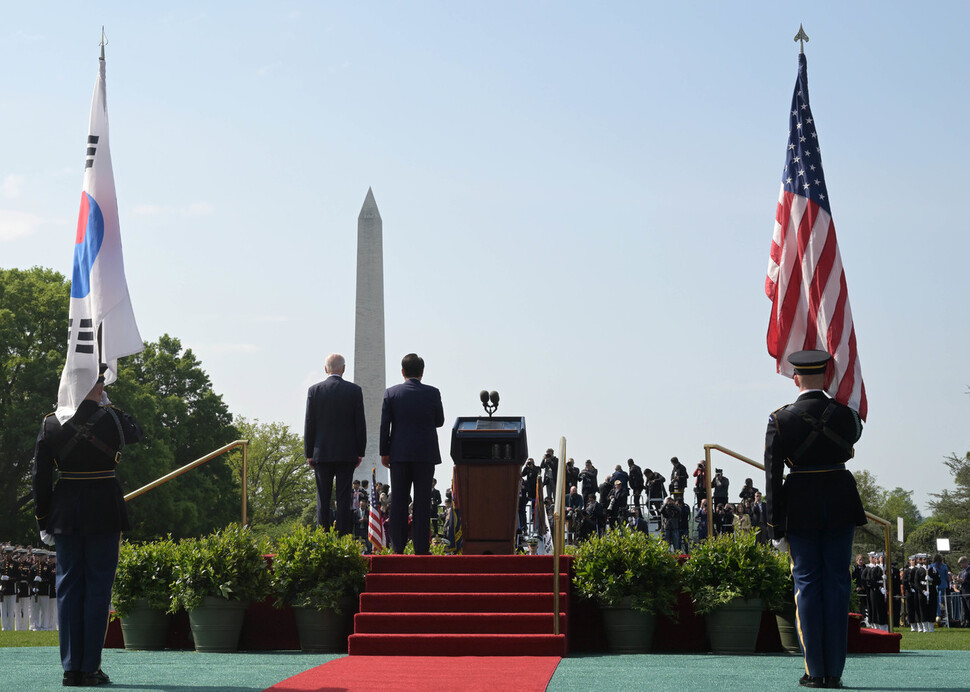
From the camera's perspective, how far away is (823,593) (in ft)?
21.9

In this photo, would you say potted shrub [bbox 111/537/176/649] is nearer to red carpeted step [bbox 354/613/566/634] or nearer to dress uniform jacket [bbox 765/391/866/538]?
red carpeted step [bbox 354/613/566/634]

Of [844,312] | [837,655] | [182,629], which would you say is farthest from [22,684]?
[844,312]

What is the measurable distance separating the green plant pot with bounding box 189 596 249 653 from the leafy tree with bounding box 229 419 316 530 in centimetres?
5375

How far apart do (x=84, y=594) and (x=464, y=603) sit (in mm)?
3170

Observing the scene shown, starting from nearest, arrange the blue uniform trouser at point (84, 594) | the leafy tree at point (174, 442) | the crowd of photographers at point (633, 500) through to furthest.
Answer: the blue uniform trouser at point (84, 594) → the crowd of photographers at point (633, 500) → the leafy tree at point (174, 442)

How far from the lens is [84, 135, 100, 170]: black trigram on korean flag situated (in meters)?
8.40

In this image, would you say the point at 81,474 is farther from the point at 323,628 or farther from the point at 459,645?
the point at 323,628

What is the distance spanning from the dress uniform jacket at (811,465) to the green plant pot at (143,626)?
18.1 feet

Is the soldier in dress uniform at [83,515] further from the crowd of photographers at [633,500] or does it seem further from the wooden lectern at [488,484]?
the crowd of photographers at [633,500]

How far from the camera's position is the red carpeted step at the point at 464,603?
30.1 feet

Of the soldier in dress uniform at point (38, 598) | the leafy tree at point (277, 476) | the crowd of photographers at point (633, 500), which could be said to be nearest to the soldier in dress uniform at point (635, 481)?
the crowd of photographers at point (633, 500)

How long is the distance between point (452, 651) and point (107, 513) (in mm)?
2851

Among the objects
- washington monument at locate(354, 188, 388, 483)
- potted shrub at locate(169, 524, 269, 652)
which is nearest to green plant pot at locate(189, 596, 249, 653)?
potted shrub at locate(169, 524, 269, 652)

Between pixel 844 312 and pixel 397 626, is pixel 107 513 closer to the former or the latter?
pixel 397 626
